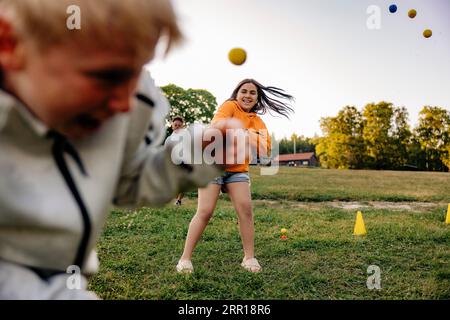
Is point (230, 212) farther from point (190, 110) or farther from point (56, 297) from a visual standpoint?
point (190, 110)

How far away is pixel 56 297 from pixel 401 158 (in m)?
47.5

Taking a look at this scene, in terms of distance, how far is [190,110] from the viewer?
42.3 meters

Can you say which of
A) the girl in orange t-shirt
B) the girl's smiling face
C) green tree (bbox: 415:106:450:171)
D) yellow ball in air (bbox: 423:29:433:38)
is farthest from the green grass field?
green tree (bbox: 415:106:450:171)

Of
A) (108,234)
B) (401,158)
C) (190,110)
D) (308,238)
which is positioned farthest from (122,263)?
(401,158)

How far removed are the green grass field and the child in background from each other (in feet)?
6.36

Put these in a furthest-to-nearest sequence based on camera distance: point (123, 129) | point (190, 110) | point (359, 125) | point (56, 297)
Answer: point (359, 125) < point (190, 110) < point (123, 129) < point (56, 297)

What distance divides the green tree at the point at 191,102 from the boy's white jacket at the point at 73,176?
40.3 metres

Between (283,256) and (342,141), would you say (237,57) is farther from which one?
(342,141)

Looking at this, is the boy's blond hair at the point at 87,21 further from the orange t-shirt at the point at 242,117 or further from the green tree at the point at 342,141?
the green tree at the point at 342,141

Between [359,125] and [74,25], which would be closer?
[74,25]

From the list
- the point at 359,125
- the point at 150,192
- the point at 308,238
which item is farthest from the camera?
the point at 359,125

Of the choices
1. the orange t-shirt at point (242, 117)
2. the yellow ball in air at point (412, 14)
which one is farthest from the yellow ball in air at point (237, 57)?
the yellow ball in air at point (412, 14)

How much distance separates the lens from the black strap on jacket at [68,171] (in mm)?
1148

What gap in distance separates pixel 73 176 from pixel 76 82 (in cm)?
34
